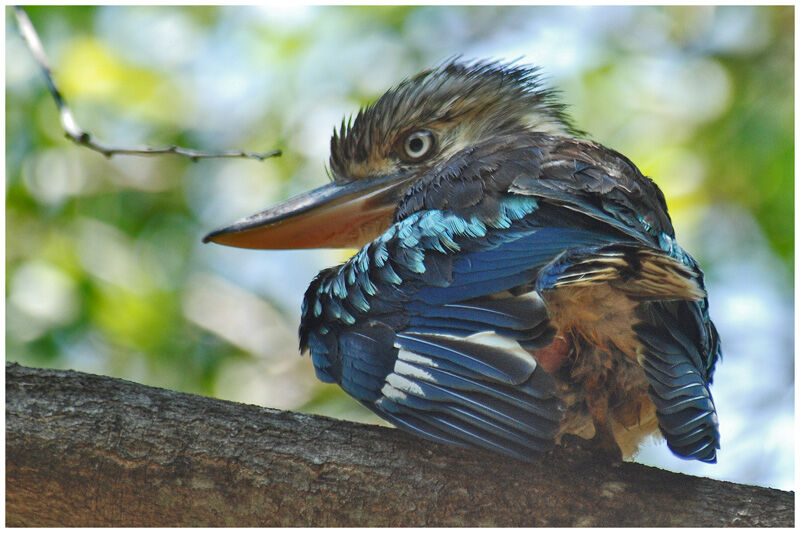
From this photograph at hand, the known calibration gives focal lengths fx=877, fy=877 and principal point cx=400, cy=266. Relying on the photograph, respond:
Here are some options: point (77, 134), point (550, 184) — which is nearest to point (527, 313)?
point (550, 184)

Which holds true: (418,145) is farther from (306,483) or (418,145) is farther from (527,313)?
(306,483)

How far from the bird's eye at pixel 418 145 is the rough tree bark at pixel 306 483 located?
1415 mm

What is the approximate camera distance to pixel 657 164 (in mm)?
4109

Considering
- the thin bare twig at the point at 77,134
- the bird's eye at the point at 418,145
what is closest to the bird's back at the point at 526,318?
the thin bare twig at the point at 77,134

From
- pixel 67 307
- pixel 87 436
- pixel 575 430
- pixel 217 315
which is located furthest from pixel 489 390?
pixel 217 315

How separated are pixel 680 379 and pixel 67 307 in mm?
2953

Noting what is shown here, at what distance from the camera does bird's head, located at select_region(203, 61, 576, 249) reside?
308cm

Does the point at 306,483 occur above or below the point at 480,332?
below

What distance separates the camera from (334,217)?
311cm

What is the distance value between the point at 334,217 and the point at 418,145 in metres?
0.43

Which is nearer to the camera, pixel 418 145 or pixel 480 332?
pixel 480 332

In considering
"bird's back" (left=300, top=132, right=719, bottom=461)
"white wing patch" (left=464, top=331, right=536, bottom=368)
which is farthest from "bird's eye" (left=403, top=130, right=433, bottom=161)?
"white wing patch" (left=464, top=331, right=536, bottom=368)

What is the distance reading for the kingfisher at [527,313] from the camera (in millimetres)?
1957

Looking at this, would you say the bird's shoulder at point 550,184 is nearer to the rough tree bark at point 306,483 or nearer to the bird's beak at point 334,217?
the bird's beak at point 334,217
